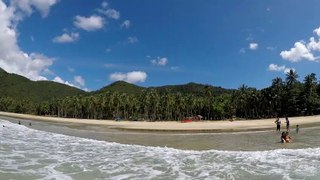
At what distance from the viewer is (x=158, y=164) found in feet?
58.7

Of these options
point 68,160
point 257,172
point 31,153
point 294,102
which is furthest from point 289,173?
point 294,102

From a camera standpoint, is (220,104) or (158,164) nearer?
(158,164)

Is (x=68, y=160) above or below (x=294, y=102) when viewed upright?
below

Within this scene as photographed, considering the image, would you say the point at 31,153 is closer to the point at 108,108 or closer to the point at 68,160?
the point at 68,160

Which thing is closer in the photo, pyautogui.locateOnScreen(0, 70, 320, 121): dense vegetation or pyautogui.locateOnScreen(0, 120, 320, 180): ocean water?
pyautogui.locateOnScreen(0, 120, 320, 180): ocean water

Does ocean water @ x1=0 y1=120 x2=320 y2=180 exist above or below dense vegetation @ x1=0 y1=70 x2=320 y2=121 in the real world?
below

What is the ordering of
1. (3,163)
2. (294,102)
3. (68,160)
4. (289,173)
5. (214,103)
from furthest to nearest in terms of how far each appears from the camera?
(214,103) → (294,102) → (68,160) → (3,163) → (289,173)

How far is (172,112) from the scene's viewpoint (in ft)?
426

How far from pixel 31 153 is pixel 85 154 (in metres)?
3.36

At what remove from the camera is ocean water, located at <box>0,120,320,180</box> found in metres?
15.0

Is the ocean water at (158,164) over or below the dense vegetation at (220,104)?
below

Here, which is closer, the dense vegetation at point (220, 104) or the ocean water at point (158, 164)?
the ocean water at point (158, 164)

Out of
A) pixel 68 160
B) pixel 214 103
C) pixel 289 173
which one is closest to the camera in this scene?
pixel 289 173

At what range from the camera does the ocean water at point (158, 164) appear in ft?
49.1
